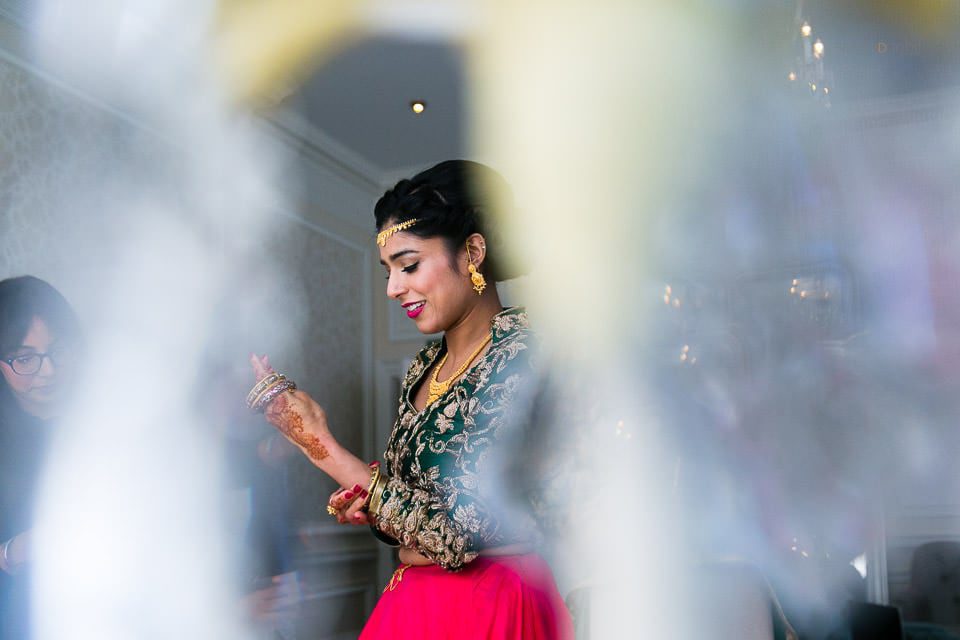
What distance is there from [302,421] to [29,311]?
0.76m

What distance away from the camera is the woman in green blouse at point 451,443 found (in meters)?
0.70

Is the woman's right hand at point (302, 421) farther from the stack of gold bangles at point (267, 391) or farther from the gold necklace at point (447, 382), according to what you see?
the gold necklace at point (447, 382)

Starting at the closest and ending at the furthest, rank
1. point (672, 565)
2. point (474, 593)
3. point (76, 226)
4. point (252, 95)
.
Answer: point (474, 593)
point (672, 565)
point (252, 95)
point (76, 226)

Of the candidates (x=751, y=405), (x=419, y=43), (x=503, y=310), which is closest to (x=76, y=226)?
(x=419, y=43)

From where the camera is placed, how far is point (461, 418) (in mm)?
725

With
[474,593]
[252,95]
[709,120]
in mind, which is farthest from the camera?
[252,95]

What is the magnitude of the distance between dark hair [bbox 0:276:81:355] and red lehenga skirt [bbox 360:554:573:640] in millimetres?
735

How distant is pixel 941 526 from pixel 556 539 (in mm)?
1113

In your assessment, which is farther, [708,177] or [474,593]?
[708,177]

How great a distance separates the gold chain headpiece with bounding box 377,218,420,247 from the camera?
0.75 meters

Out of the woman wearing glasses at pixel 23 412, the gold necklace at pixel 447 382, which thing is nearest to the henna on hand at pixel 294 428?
the gold necklace at pixel 447 382

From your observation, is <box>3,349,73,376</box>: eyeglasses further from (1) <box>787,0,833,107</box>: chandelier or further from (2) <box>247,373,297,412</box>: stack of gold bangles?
(1) <box>787,0,833,107</box>: chandelier

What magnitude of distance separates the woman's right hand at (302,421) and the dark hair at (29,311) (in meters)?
0.62

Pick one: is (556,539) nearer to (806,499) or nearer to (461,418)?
(461,418)
